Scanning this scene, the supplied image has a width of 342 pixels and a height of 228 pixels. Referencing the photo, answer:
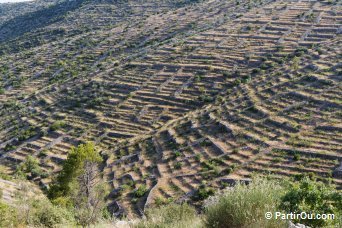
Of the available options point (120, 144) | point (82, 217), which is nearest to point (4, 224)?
point (82, 217)

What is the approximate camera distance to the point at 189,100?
3130cm

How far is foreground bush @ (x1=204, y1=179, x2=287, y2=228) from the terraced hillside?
11.4 meters

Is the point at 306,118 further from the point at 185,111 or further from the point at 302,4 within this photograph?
the point at 302,4

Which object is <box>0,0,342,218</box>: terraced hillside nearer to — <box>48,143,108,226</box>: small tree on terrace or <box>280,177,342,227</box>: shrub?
<box>48,143,108,226</box>: small tree on terrace

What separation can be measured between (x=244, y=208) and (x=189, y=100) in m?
23.6

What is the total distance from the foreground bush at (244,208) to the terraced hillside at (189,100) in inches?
449

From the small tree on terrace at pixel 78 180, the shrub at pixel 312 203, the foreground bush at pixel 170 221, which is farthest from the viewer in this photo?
the small tree on terrace at pixel 78 180

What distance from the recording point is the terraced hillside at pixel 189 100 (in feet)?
70.8

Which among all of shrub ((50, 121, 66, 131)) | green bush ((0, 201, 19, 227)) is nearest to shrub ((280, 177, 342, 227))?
green bush ((0, 201, 19, 227))

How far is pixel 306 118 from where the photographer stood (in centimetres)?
2358

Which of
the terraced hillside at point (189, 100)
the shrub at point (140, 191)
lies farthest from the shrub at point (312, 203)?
the shrub at point (140, 191)

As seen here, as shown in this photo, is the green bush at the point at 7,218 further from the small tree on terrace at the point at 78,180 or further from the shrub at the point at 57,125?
the shrub at the point at 57,125

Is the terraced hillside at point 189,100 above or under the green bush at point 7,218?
under

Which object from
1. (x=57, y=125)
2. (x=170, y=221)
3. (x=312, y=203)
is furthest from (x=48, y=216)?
(x=57, y=125)
